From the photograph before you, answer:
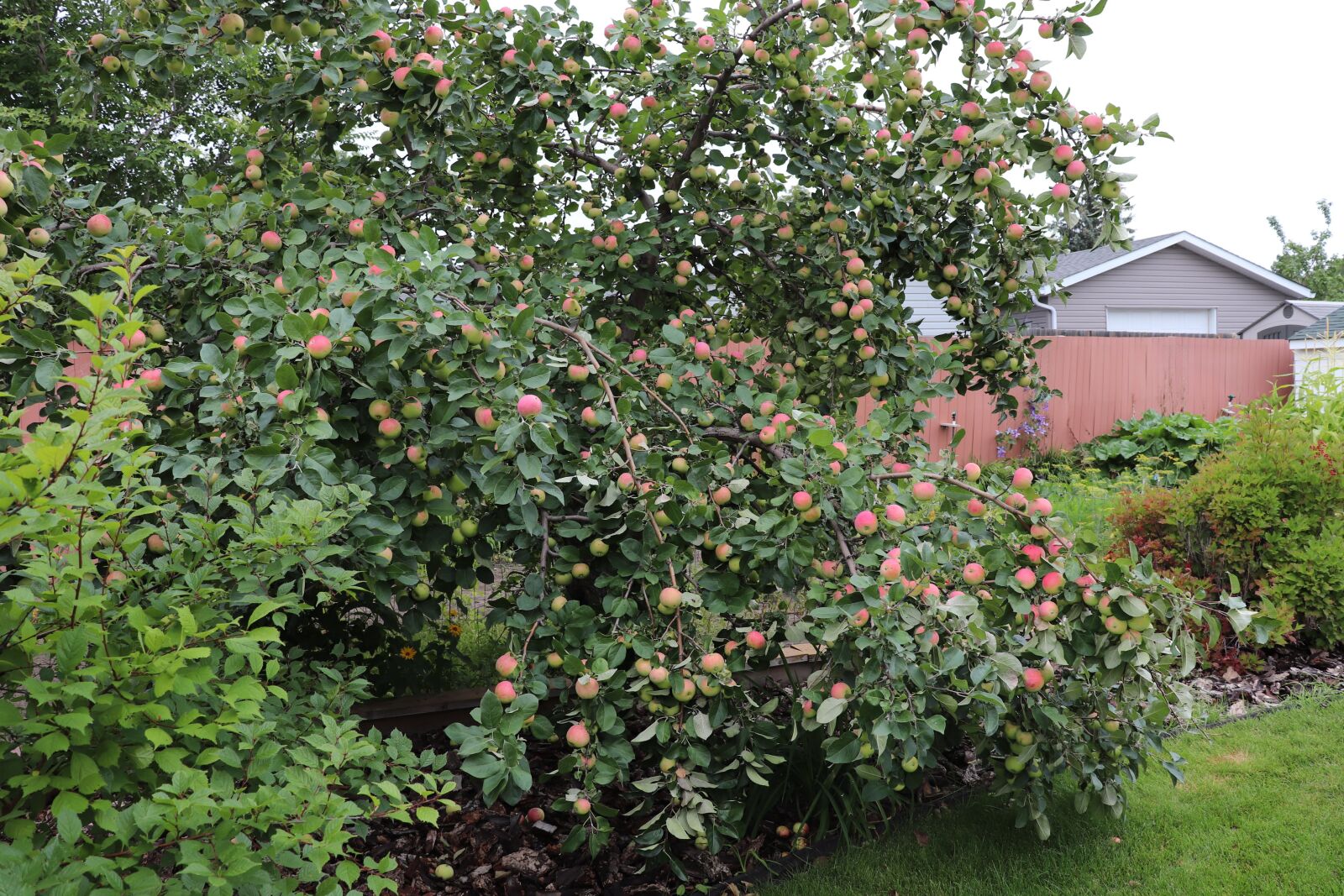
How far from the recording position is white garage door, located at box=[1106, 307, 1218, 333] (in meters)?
18.3

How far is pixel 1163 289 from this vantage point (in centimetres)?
1811

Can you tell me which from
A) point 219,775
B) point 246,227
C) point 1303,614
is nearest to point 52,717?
point 219,775

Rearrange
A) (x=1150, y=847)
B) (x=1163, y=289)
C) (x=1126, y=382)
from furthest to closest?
(x=1163, y=289) → (x=1126, y=382) → (x=1150, y=847)

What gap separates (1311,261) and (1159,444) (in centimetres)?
2947

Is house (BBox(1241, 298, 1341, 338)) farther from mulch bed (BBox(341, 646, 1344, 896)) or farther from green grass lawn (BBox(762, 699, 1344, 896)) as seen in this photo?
mulch bed (BBox(341, 646, 1344, 896))

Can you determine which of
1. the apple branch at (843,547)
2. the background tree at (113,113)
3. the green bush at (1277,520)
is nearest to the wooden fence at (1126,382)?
the green bush at (1277,520)

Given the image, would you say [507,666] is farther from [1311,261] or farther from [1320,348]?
[1311,261]

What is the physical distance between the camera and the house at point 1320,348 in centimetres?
562

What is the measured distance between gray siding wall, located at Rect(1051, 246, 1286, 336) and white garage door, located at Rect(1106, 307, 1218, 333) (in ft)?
0.43

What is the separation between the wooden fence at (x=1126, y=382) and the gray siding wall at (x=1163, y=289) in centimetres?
533

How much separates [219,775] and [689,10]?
9.76 feet

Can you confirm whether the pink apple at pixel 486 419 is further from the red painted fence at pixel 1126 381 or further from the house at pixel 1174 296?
the house at pixel 1174 296

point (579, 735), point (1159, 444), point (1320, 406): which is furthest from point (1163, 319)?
point (579, 735)

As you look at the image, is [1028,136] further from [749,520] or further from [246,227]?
[246,227]
